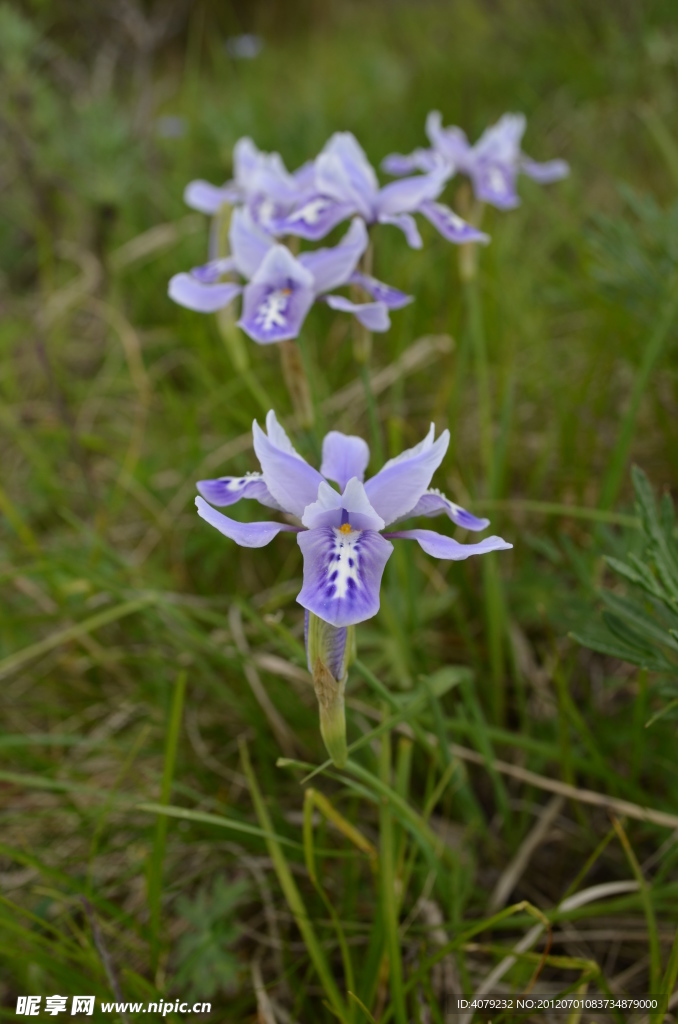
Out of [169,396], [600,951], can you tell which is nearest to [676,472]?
[600,951]

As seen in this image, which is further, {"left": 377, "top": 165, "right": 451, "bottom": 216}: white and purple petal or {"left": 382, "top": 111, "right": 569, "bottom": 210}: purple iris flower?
{"left": 382, "top": 111, "right": 569, "bottom": 210}: purple iris flower

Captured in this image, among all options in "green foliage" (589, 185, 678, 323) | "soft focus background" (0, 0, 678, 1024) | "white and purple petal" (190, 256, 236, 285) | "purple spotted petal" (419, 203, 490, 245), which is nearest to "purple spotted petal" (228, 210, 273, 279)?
"white and purple petal" (190, 256, 236, 285)

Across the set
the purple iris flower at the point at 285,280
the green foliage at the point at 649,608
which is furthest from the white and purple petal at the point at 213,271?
the green foliage at the point at 649,608

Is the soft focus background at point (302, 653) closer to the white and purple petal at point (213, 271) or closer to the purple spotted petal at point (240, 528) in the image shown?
the purple spotted petal at point (240, 528)

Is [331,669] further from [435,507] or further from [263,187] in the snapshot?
[263,187]

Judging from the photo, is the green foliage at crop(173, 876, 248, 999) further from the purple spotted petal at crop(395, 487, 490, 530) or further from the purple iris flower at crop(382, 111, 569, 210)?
the purple iris flower at crop(382, 111, 569, 210)

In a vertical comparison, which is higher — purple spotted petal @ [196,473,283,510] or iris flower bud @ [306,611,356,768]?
purple spotted petal @ [196,473,283,510]

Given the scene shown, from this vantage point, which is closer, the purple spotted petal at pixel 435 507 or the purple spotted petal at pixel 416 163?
the purple spotted petal at pixel 435 507

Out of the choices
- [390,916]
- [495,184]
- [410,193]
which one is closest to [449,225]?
[410,193]
